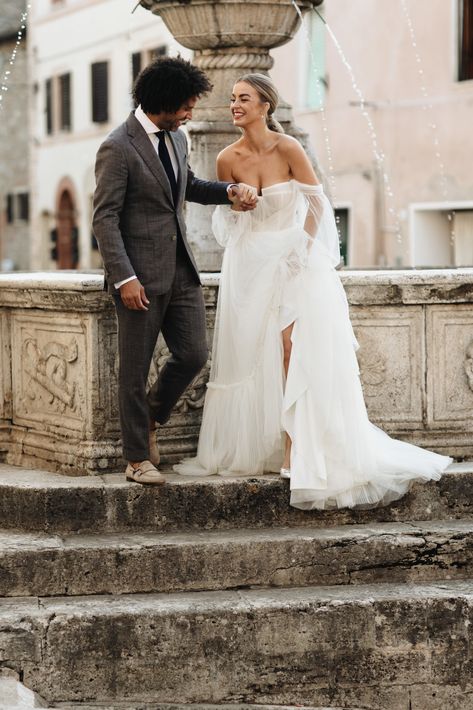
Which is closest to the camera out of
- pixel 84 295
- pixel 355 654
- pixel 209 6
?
pixel 355 654

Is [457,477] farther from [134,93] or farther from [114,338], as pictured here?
[134,93]

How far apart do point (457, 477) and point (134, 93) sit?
2102mm

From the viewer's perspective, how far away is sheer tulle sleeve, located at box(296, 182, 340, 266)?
22.9 ft

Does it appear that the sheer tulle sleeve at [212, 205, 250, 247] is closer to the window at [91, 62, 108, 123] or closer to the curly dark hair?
the curly dark hair

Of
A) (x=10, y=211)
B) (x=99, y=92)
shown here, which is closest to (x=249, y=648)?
(x=99, y=92)

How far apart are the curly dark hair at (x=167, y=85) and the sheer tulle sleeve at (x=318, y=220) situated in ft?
2.30

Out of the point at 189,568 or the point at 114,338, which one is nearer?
the point at 189,568

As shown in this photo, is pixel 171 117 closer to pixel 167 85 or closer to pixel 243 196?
pixel 167 85

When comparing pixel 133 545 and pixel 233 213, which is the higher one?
pixel 233 213

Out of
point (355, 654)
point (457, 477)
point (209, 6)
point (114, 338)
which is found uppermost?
point (209, 6)

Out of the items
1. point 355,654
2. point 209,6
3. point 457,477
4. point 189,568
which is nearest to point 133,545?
point 189,568

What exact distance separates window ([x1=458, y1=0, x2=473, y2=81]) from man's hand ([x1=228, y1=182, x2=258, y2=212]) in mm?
16282

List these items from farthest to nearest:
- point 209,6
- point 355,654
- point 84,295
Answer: point 209,6
point 84,295
point 355,654

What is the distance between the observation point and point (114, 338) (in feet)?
23.2
